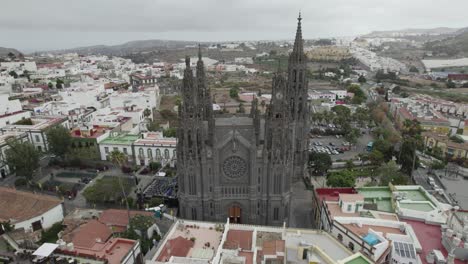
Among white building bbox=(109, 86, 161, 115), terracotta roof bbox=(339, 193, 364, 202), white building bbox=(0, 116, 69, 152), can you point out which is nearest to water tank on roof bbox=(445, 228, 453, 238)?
terracotta roof bbox=(339, 193, 364, 202)

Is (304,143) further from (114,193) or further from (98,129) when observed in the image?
(98,129)

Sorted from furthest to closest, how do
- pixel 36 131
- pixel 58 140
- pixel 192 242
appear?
pixel 36 131 → pixel 58 140 → pixel 192 242

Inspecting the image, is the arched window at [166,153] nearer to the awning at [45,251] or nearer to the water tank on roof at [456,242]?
the awning at [45,251]

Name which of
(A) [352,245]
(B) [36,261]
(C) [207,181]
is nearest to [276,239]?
(A) [352,245]

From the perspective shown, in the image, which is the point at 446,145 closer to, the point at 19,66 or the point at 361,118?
the point at 361,118

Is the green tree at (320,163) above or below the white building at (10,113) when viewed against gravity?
below

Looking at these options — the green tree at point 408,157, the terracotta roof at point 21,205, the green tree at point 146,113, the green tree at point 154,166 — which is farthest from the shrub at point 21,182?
the green tree at point 408,157

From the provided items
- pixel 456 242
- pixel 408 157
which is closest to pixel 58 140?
pixel 456 242
